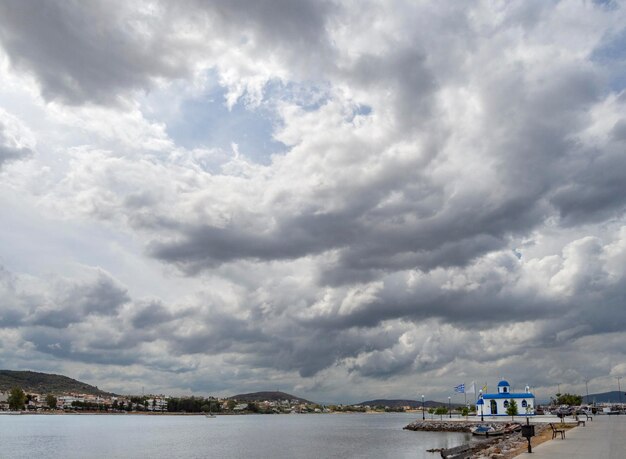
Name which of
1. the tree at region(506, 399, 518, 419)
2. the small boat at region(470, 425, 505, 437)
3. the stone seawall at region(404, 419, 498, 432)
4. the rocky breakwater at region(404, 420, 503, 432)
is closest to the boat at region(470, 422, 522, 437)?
the small boat at region(470, 425, 505, 437)

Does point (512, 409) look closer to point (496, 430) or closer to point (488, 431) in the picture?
point (488, 431)

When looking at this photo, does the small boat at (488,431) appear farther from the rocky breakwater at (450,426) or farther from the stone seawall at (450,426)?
the stone seawall at (450,426)

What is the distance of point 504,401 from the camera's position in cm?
10388

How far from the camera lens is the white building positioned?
103438 mm

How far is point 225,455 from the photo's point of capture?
231ft

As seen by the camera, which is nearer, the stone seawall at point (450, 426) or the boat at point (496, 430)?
the boat at point (496, 430)

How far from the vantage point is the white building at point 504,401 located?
10344 cm

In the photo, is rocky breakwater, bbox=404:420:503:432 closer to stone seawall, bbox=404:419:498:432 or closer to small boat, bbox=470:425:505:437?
stone seawall, bbox=404:419:498:432

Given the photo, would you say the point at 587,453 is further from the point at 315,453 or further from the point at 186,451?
the point at 186,451

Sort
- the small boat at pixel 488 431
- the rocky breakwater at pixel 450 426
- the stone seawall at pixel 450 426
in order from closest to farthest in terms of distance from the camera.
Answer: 1. the small boat at pixel 488 431
2. the rocky breakwater at pixel 450 426
3. the stone seawall at pixel 450 426

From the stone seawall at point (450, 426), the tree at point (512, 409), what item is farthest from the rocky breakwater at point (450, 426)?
the tree at point (512, 409)

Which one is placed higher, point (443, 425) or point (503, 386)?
point (503, 386)

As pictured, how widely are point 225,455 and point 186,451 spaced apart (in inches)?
346

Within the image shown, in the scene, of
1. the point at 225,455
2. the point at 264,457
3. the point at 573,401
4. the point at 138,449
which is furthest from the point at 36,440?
the point at 573,401
